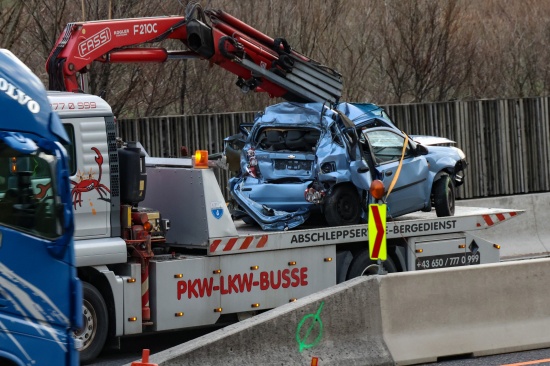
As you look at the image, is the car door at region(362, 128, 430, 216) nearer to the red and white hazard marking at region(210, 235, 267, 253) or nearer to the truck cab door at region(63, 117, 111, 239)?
the red and white hazard marking at region(210, 235, 267, 253)

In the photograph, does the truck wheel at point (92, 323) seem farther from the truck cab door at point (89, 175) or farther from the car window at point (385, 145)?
the car window at point (385, 145)

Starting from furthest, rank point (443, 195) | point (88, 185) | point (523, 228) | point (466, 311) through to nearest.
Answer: point (523, 228), point (443, 195), point (88, 185), point (466, 311)

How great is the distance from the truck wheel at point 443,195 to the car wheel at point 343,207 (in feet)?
5.74

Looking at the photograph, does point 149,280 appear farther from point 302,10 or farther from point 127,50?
point 302,10

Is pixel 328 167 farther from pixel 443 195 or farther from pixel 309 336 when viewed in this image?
Answer: pixel 309 336

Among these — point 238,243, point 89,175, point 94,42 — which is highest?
point 94,42

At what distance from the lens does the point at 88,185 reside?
12.8 metres

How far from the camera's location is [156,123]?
21.0m

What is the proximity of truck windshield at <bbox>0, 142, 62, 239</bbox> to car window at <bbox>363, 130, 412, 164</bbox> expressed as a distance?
7.60 meters

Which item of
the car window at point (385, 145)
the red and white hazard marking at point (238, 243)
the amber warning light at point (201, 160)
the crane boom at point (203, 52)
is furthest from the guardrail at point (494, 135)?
the amber warning light at point (201, 160)

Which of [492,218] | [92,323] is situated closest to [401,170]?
[492,218]

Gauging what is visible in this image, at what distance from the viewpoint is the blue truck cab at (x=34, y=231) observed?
877 cm

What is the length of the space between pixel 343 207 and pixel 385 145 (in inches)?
50.6

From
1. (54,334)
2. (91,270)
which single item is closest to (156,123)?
(91,270)
